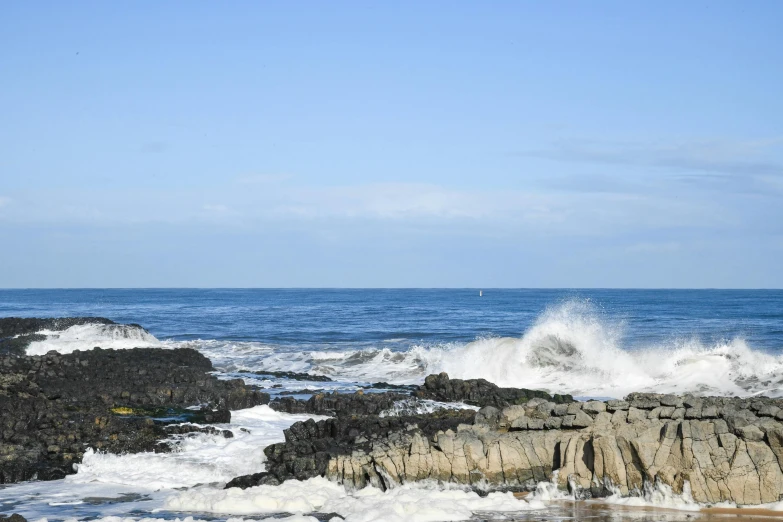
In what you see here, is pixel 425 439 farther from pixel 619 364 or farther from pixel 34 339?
pixel 34 339

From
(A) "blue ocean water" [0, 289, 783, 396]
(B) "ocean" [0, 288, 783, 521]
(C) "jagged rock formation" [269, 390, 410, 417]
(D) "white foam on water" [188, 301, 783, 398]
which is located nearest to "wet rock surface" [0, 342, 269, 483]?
(B) "ocean" [0, 288, 783, 521]

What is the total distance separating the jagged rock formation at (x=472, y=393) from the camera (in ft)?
73.8

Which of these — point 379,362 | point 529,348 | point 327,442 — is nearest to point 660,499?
point 327,442

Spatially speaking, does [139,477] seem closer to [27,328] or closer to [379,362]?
[379,362]

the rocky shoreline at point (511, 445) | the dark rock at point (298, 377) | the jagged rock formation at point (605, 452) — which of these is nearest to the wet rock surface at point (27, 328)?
the dark rock at point (298, 377)

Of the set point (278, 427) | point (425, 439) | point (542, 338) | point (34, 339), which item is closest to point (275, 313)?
point (34, 339)

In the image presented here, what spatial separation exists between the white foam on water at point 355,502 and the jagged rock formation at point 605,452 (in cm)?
34

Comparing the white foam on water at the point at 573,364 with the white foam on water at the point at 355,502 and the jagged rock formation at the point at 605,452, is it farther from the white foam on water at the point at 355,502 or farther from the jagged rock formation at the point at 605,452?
the white foam on water at the point at 355,502

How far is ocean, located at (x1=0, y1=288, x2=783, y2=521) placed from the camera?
12.9 metres

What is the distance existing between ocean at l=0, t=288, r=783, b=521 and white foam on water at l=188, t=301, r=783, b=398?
65 mm

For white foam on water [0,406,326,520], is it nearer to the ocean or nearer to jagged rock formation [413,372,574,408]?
the ocean

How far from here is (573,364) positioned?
99.6ft

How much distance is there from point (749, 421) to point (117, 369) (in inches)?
756

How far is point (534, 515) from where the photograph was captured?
11938mm
